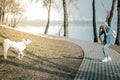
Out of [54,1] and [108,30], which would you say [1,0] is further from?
[108,30]

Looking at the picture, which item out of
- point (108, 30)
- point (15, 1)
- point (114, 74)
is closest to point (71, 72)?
point (114, 74)

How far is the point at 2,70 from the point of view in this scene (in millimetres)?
12969

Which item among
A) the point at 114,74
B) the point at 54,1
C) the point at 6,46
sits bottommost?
the point at 114,74

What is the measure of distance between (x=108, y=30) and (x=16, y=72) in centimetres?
665

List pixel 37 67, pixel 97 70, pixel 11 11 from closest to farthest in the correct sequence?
1. pixel 37 67
2. pixel 97 70
3. pixel 11 11

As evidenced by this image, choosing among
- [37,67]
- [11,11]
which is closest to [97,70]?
[37,67]

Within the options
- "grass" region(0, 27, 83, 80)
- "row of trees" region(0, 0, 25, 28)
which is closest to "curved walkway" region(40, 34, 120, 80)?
"grass" region(0, 27, 83, 80)

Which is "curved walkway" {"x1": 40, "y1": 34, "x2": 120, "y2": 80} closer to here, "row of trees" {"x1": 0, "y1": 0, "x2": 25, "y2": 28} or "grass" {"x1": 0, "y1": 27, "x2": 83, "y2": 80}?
"grass" {"x1": 0, "y1": 27, "x2": 83, "y2": 80}

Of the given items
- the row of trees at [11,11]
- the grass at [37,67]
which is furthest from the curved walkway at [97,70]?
the row of trees at [11,11]

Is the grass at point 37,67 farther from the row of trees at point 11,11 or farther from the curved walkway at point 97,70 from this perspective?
the row of trees at point 11,11

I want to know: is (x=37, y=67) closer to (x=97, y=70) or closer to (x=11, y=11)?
(x=97, y=70)

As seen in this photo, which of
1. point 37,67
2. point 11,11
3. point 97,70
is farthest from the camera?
point 11,11

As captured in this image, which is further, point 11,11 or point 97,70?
point 11,11

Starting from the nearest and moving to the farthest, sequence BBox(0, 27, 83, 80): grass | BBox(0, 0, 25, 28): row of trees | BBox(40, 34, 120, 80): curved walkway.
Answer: BBox(0, 27, 83, 80): grass → BBox(40, 34, 120, 80): curved walkway → BBox(0, 0, 25, 28): row of trees
